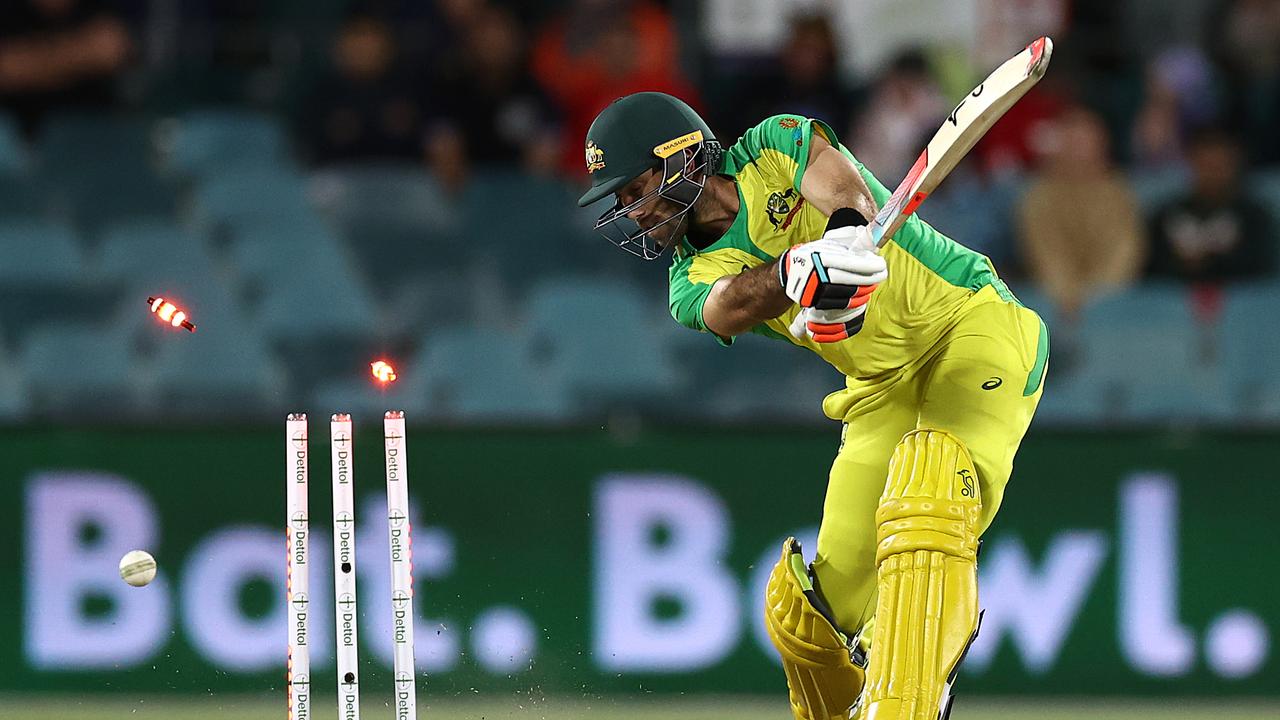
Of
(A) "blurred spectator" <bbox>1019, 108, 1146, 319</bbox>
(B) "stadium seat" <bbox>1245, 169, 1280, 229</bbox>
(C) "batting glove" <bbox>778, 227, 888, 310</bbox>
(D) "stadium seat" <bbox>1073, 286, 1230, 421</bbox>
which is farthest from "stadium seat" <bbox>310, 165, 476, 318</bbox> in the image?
(C) "batting glove" <bbox>778, 227, 888, 310</bbox>

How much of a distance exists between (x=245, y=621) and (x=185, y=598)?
30 centimetres

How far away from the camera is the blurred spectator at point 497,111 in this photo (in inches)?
417

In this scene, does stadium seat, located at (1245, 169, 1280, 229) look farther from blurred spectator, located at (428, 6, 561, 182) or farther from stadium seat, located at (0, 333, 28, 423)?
stadium seat, located at (0, 333, 28, 423)

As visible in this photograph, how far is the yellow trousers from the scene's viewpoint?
5484mm

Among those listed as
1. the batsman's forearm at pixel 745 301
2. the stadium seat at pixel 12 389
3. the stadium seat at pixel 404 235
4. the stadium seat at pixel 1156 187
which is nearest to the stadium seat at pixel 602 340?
the stadium seat at pixel 404 235

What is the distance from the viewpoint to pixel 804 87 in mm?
10609

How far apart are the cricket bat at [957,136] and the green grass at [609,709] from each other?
10.2 feet

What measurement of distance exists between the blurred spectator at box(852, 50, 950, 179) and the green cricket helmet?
16.6ft

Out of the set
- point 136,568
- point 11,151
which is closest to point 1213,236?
point 136,568

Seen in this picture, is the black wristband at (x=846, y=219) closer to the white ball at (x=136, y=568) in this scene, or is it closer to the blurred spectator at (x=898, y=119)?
the white ball at (x=136, y=568)

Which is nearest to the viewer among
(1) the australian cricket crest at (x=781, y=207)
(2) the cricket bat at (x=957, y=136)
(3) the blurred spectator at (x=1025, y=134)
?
(2) the cricket bat at (x=957, y=136)

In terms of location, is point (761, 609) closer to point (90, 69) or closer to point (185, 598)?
point (185, 598)

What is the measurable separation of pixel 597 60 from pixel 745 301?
595 centimetres

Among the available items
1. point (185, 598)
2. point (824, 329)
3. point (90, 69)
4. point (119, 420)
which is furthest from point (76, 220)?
point (824, 329)
